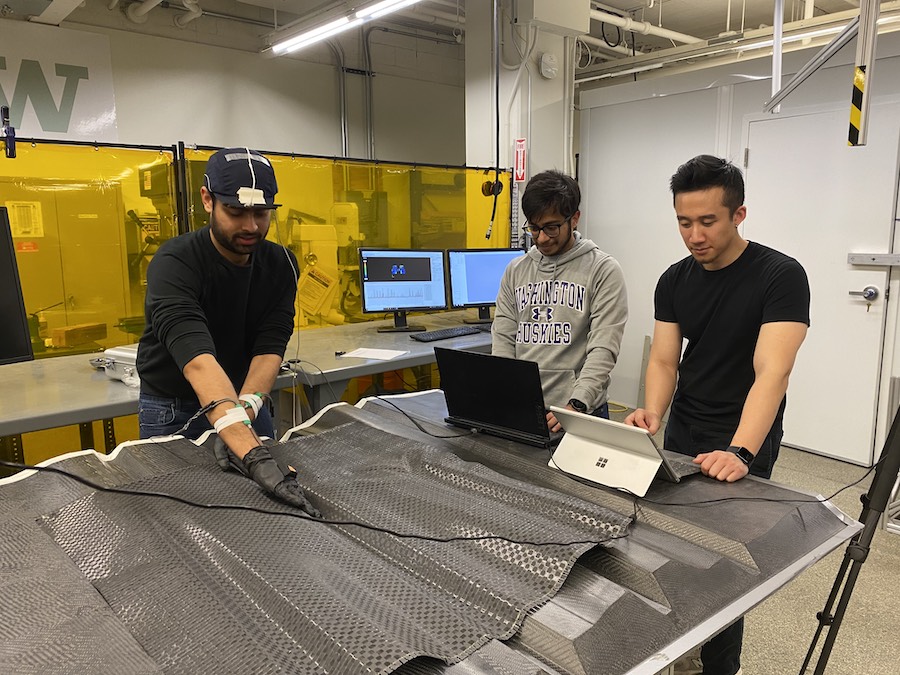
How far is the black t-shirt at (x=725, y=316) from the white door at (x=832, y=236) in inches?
98.9

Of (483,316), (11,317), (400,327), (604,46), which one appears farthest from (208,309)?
(604,46)

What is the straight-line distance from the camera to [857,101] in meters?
1.22

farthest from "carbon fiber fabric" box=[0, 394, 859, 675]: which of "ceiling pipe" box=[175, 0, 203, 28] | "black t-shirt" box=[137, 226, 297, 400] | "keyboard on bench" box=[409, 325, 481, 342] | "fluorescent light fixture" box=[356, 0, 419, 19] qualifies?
"ceiling pipe" box=[175, 0, 203, 28]

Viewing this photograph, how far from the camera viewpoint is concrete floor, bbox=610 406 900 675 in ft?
6.81

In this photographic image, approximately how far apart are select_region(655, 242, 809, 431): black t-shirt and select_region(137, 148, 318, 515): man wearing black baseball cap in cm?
102

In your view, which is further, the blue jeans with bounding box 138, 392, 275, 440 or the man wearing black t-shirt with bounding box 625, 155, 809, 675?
the blue jeans with bounding box 138, 392, 275, 440

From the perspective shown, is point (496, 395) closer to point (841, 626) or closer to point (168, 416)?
point (168, 416)

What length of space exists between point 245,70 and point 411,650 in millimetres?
5423

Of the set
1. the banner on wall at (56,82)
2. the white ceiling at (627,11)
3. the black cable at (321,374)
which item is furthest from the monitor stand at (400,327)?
the banner on wall at (56,82)

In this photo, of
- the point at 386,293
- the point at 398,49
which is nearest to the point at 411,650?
the point at 386,293

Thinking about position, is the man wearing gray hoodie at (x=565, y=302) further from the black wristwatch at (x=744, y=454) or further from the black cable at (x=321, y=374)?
the black cable at (x=321, y=374)

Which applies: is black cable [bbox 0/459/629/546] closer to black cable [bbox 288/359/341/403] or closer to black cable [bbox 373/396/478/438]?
black cable [bbox 373/396/478/438]

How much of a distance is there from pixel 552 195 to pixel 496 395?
0.61 meters

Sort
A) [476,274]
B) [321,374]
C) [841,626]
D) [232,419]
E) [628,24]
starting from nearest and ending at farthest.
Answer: [232,419] < [841,626] < [321,374] < [476,274] < [628,24]
